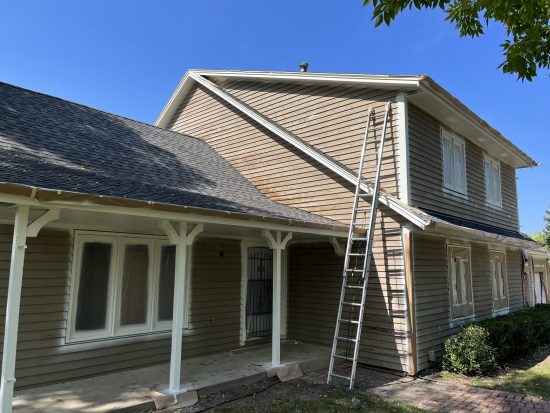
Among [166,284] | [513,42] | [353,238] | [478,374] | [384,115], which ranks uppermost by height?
[384,115]

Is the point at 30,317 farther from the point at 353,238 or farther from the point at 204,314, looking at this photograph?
the point at 353,238

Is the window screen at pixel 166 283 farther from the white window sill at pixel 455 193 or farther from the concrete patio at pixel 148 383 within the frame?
the white window sill at pixel 455 193

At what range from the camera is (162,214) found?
5.21m

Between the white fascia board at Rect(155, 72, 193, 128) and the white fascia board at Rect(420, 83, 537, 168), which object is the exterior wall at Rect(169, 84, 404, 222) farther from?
the white fascia board at Rect(155, 72, 193, 128)

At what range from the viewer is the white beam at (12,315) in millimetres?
4148

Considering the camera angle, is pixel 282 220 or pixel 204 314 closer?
pixel 282 220

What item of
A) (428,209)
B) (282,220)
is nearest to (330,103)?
(428,209)

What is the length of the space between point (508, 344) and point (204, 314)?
6416 millimetres

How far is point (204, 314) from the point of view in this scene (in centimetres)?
799

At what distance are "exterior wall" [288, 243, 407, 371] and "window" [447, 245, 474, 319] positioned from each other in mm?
2036

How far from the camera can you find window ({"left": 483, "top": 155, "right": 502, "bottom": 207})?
12.0 m

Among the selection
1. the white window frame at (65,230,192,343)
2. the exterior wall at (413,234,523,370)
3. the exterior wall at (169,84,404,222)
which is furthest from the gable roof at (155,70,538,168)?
the white window frame at (65,230,192,343)

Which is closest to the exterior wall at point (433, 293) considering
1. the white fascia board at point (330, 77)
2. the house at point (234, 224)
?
the house at point (234, 224)

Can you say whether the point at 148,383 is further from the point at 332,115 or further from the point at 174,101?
the point at 174,101
